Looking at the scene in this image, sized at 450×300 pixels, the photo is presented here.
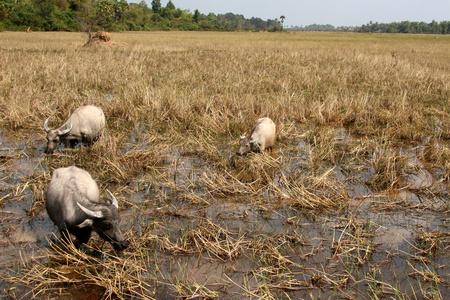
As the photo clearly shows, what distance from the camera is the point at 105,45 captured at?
19.7 meters

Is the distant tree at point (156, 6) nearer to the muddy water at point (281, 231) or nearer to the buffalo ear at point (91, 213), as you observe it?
the muddy water at point (281, 231)

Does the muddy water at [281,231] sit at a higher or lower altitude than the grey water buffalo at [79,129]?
lower

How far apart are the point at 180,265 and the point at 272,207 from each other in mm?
1475

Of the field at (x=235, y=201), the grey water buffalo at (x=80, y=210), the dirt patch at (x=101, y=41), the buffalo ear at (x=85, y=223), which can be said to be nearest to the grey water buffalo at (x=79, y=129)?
the field at (x=235, y=201)

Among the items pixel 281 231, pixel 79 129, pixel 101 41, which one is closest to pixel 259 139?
pixel 281 231

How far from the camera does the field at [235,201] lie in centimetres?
290

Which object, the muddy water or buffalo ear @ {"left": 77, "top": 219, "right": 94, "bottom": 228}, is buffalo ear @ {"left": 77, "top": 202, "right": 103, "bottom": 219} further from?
the muddy water

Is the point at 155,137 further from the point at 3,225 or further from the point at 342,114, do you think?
the point at 342,114

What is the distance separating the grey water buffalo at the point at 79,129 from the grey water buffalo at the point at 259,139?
2664 millimetres

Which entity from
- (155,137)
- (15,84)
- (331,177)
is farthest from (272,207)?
(15,84)

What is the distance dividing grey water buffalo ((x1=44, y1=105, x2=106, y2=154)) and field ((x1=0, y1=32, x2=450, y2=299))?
297mm

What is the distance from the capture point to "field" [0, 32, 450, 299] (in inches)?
114

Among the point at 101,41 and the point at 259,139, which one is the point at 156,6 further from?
the point at 259,139

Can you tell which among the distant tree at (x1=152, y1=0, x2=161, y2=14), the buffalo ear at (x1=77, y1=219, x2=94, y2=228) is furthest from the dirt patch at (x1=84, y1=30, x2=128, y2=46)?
the distant tree at (x1=152, y1=0, x2=161, y2=14)
